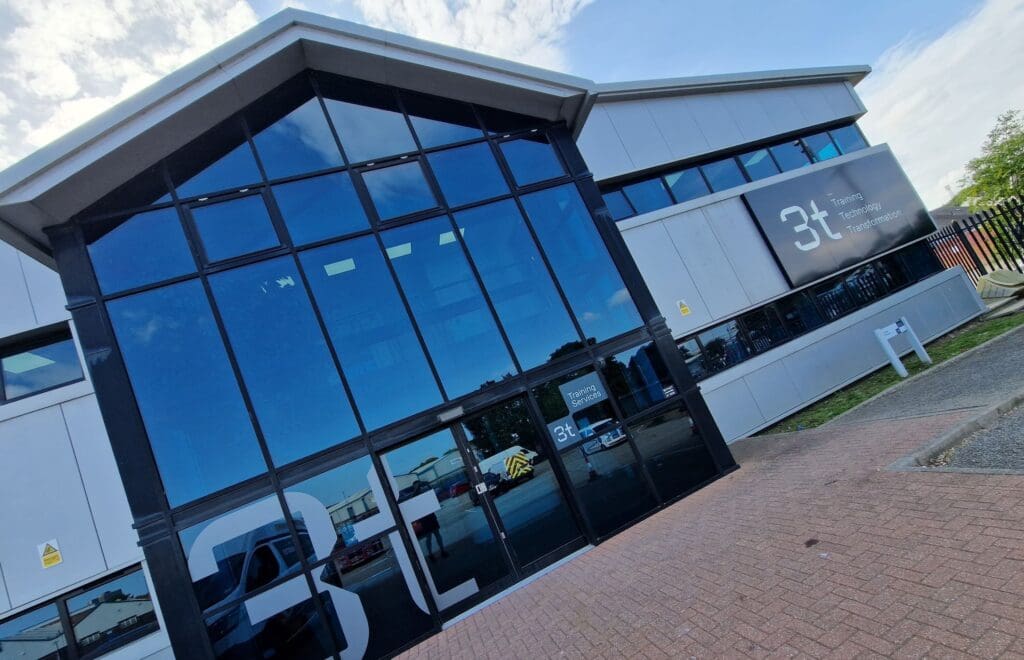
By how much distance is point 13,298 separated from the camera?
759 cm

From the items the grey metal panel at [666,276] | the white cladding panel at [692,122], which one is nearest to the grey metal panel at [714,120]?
the white cladding panel at [692,122]

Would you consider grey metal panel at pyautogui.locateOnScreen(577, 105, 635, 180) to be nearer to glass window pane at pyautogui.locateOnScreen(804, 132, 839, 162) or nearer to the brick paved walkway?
glass window pane at pyautogui.locateOnScreen(804, 132, 839, 162)

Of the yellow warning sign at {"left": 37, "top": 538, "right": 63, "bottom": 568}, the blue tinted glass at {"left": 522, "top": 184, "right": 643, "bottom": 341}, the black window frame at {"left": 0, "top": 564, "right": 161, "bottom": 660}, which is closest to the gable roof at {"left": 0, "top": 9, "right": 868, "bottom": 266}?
the blue tinted glass at {"left": 522, "top": 184, "right": 643, "bottom": 341}

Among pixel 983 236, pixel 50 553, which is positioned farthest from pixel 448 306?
pixel 983 236

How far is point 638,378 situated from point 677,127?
7.99m

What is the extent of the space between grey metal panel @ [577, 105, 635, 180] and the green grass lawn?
709cm

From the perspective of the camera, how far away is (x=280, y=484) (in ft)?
19.4

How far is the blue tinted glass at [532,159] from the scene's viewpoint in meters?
8.11

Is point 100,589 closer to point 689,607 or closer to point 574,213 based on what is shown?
point 689,607

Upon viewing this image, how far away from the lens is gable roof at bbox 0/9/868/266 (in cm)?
602

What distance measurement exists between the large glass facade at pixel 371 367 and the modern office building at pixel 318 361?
36 mm

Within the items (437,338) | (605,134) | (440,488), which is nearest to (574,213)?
(437,338)

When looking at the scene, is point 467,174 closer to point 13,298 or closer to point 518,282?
point 518,282

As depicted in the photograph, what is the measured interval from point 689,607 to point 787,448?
4.92 metres
